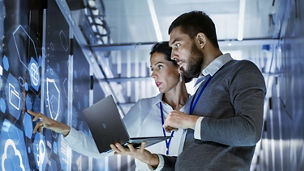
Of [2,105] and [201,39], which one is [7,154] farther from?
[201,39]

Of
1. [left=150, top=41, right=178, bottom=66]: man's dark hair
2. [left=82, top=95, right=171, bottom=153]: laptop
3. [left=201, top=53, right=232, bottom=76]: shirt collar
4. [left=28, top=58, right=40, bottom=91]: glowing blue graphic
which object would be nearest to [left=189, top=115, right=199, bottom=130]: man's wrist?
[left=201, top=53, right=232, bottom=76]: shirt collar

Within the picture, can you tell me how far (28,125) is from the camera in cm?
311

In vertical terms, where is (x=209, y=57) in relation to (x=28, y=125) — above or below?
above

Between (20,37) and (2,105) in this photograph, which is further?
(20,37)

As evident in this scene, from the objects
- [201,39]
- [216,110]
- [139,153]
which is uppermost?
[201,39]

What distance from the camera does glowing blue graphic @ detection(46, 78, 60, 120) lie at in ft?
11.8

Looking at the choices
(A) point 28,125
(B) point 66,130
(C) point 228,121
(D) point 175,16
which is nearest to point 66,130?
(B) point 66,130

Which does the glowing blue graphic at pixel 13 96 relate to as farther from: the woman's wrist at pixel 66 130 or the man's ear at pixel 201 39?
the man's ear at pixel 201 39

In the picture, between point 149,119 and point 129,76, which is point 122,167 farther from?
point 149,119

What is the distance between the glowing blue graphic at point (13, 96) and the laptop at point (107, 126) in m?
0.39

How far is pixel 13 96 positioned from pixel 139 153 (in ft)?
2.33

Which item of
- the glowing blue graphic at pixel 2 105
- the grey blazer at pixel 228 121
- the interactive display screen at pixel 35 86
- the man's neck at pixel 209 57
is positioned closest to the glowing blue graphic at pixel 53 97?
the interactive display screen at pixel 35 86

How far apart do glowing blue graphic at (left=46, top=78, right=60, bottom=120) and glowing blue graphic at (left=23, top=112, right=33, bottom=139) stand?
413mm

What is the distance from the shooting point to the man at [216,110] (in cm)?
211
